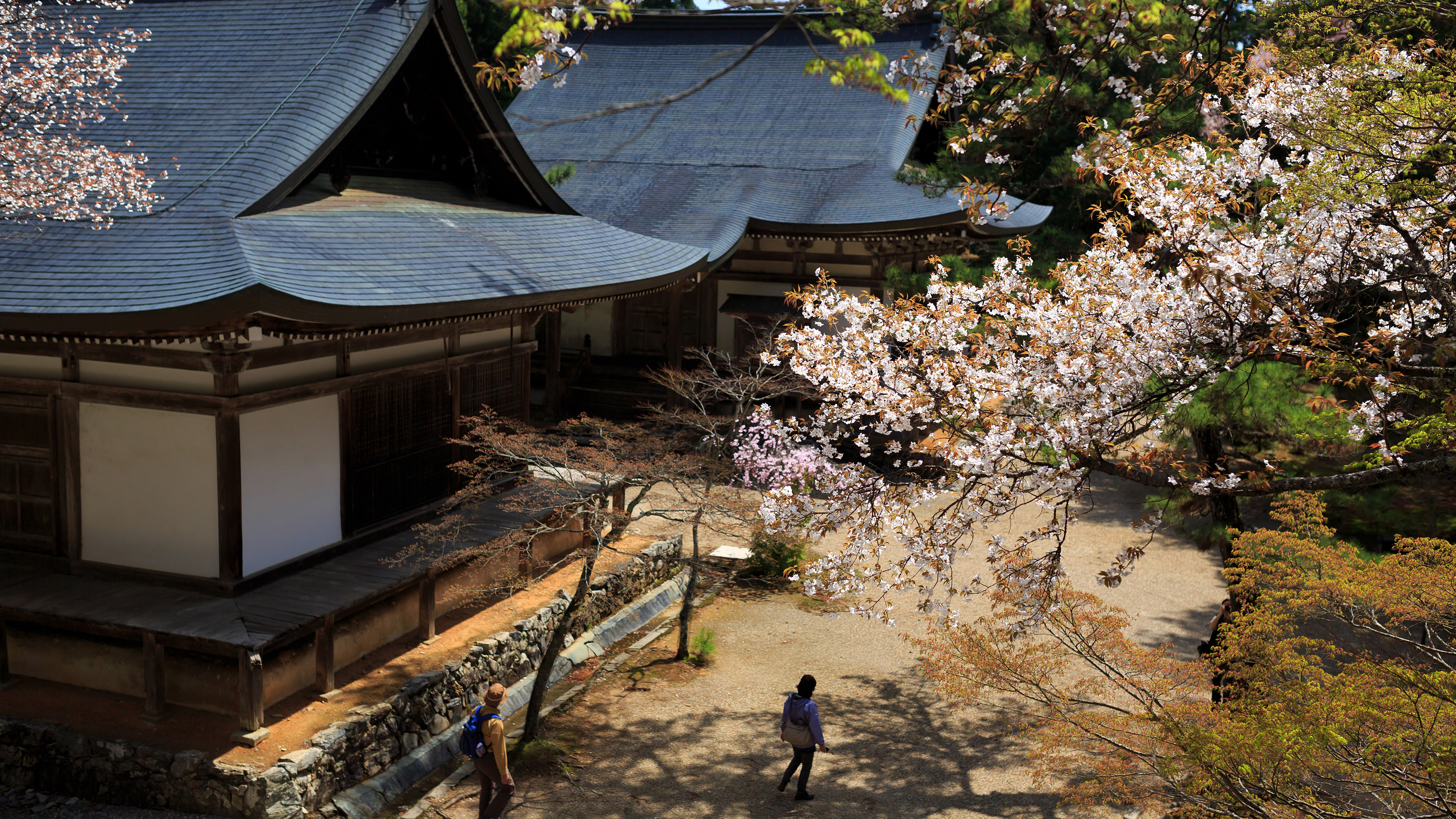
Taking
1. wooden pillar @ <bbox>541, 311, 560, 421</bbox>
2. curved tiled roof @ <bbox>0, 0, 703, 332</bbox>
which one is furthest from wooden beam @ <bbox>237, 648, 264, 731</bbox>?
wooden pillar @ <bbox>541, 311, 560, 421</bbox>

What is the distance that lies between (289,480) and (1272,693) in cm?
712

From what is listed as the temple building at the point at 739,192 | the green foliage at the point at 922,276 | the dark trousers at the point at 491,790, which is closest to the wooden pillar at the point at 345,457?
the dark trousers at the point at 491,790

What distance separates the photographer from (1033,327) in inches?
273

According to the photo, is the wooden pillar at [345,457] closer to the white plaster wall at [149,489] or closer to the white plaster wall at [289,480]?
the white plaster wall at [289,480]

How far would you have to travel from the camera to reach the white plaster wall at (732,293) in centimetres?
1848

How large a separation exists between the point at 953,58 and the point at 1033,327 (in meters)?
17.3

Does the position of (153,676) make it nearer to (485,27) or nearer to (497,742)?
(497,742)

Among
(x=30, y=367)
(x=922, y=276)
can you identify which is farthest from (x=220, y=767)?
(x=922, y=276)

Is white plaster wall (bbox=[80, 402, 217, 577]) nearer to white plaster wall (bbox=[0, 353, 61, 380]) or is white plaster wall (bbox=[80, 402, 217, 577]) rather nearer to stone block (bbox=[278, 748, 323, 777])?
white plaster wall (bbox=[0, 353, 61, 380])

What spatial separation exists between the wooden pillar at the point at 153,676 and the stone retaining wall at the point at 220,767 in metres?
0.34

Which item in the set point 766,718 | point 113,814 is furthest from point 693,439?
point 113,814

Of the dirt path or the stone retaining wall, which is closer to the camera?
the stone retaining wall

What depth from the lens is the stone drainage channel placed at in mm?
7375

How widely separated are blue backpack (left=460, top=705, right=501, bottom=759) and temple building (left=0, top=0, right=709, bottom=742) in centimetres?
145
